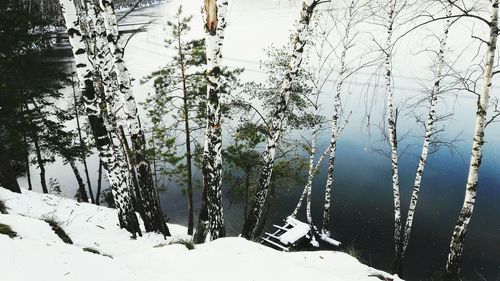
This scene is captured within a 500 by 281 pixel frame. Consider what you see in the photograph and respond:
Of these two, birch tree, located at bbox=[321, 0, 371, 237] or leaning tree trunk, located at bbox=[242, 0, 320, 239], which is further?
birch tree, located at bbox=[321, 0, 371, 237]

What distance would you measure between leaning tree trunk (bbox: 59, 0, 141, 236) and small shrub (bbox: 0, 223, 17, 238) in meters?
3.85

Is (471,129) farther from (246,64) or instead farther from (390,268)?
(246,64)

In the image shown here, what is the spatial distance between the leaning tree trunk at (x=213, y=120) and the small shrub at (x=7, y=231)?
367 cm

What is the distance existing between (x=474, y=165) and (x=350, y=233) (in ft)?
49.3

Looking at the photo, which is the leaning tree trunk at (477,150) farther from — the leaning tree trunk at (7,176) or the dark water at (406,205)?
the leaning tree trunk at (7,176)

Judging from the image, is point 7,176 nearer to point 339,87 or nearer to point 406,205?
point 339,87

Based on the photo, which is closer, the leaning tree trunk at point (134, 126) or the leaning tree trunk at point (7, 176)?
the leaning tree trunk at point (134, 126)

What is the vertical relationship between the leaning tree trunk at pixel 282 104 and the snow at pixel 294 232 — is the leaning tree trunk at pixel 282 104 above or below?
above

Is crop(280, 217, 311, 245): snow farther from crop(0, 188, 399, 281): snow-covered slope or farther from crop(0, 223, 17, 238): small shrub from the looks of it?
crop(0, 223, 17, 238): small shrub

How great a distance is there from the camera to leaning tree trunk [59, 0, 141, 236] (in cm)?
721

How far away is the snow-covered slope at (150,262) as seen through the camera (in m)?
3.75

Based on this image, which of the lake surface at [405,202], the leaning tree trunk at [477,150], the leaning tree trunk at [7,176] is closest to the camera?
the leaning tree trunk at [477,150]

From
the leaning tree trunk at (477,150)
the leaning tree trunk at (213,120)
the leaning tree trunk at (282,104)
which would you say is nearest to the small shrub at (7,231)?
the leaning tree trunk at (213,120)

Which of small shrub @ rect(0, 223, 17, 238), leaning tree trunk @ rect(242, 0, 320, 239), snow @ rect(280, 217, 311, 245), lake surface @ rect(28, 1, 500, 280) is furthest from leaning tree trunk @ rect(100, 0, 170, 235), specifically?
snow @ rect(280, 217, 311, 245)
